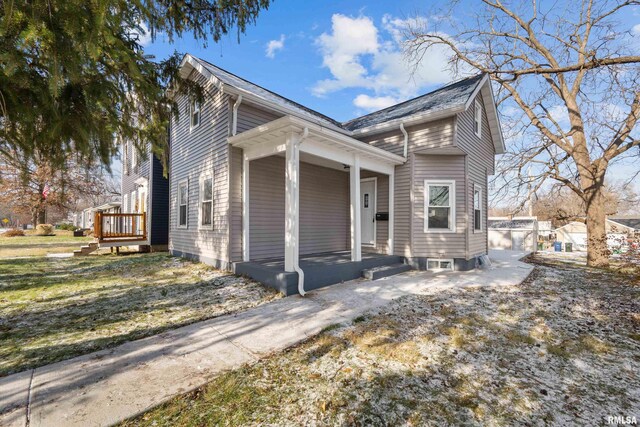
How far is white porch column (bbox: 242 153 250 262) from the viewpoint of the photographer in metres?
6.81

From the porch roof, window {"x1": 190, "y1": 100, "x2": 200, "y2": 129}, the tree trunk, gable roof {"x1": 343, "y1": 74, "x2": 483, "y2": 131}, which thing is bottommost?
the tree trunk

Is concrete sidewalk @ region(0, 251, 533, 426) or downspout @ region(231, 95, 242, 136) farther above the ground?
downspout @ region(231, 95, 242, 136)

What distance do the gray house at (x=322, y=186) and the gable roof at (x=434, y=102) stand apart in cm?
8

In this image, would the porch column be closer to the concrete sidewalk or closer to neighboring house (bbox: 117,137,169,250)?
the concrete sidewalk

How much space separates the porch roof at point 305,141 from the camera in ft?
17.7

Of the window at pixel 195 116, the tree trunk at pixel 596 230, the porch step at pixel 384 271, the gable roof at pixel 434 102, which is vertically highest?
the gable roof at pixel 434 102

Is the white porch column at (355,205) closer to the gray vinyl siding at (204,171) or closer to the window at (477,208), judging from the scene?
the gray vinyl siding at (204,171)

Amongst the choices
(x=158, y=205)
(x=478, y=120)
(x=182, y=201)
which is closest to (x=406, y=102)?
(x=478, y=120)

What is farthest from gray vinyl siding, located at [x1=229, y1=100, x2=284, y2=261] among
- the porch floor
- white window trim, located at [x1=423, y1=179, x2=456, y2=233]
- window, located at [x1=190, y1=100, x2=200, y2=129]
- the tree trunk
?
the tree trunk

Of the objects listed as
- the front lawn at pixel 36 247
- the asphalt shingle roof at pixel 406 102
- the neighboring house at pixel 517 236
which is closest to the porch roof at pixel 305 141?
the asphalt shingle roof at pixel 406 102

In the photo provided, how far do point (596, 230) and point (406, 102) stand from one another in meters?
8.16

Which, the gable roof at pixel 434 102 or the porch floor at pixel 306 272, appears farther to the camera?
the gable roof at pixel 434 102

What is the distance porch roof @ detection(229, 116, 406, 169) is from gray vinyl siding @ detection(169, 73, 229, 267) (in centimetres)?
89

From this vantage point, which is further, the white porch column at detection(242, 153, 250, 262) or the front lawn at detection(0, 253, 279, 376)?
the white porch column at detection(242, 153, 250, 262)
